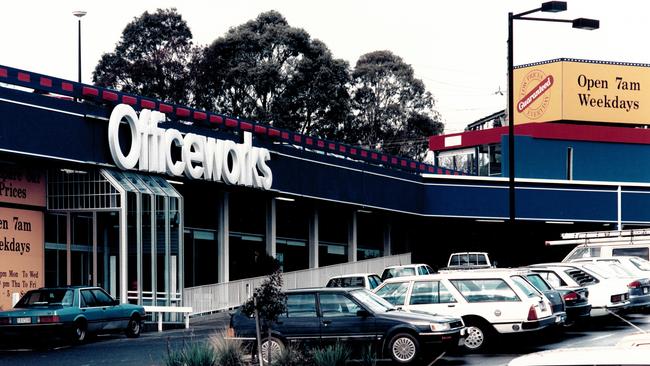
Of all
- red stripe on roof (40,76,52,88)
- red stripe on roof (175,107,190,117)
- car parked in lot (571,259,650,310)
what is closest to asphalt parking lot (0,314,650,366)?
car parked in lot (571,259,650,310)

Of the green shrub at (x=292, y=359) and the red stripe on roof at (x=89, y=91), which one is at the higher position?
the red stripe on roof at (x=89, y=91)

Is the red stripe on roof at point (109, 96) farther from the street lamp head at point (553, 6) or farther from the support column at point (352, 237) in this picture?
the support column at point (352, 237)

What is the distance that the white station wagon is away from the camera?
73.0 ft

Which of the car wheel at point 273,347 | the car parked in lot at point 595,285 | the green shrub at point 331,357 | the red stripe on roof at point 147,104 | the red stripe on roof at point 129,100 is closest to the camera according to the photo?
the green shrub at point 331,357

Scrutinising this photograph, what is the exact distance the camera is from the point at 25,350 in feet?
89.4

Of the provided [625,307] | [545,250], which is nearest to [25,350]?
[625,307]

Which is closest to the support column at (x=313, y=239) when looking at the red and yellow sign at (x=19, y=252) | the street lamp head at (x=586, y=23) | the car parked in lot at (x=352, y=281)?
the car parked in lot at (x=352, y=281)

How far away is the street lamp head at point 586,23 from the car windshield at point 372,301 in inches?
509

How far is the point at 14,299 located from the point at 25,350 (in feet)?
14.4

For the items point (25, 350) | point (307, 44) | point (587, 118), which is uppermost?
point (307, 44)

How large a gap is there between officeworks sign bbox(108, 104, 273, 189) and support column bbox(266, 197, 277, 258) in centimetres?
359

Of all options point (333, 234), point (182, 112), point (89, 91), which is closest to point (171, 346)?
point (89, 91)

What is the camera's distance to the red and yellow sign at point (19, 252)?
31.5m

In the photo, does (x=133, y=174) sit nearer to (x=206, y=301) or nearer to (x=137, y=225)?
(x=137, y=225)
